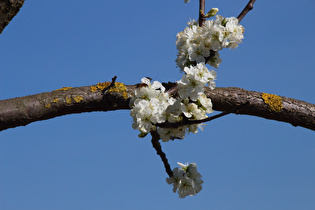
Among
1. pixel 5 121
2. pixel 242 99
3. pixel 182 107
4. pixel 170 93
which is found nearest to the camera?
pixel 182 107

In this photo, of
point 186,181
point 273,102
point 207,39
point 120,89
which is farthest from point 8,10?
point 273,102

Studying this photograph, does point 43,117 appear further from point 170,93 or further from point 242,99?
point 242,99

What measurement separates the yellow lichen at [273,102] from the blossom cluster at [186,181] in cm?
96

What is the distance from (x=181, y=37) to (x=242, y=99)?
0.88 meters

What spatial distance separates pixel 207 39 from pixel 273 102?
1027 mm

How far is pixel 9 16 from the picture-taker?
2.42m

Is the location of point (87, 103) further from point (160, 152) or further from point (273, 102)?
point (273, 102)

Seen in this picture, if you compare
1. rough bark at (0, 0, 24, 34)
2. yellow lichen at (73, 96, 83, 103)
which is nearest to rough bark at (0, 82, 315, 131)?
yellow lichen at (73, 96, 83, 103)

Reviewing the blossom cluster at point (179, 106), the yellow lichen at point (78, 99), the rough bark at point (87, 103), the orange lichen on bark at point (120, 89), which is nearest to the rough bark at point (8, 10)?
the rough bark at point (87, 103)

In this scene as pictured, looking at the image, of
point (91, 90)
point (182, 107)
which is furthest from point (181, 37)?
point (91, 90)

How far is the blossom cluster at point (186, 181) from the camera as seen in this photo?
7.71 ft

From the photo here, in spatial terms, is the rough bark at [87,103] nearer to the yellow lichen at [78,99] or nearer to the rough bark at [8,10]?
the yellow lichen at [78,99]

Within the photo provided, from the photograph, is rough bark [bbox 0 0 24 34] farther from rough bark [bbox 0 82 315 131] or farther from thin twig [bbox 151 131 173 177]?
thin twig [bbox 151 131 173 177]

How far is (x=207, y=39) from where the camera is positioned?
2.28 metres
